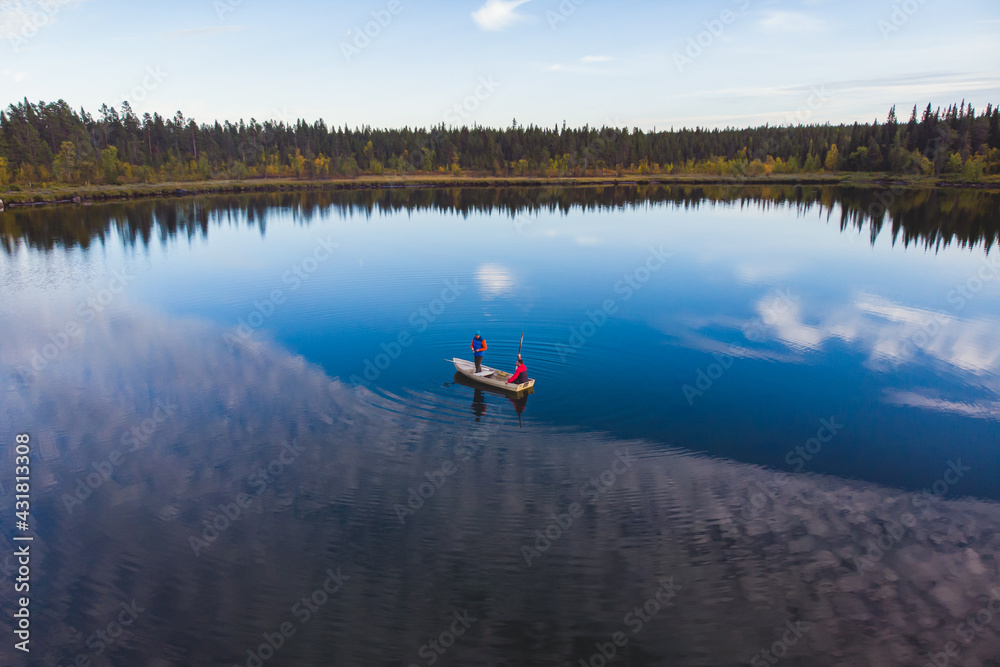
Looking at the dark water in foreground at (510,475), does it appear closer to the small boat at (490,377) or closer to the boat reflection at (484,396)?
the boat reflection at (484,396)

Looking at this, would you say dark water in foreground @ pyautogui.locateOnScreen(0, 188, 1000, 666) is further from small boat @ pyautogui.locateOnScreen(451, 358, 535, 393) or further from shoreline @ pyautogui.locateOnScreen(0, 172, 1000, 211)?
shoreline @ pyautogui.locateOnScreen(0, 172, 1000, 211)

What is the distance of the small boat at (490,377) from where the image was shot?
25.1 m

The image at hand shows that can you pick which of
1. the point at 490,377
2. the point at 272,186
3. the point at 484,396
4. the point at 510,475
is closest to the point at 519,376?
the point at 490,377

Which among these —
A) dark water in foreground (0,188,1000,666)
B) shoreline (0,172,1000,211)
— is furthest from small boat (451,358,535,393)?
shoreline (0,172,1000,211)

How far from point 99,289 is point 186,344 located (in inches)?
856

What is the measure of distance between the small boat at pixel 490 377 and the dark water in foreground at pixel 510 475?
864 mm

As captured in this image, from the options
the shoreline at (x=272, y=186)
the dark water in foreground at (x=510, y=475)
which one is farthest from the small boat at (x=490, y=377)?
the shoreline at (x=272, y=186)

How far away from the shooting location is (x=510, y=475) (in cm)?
1962

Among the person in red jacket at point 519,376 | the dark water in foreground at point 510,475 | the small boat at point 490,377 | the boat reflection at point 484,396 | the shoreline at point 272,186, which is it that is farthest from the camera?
the shoreline at point 272,186

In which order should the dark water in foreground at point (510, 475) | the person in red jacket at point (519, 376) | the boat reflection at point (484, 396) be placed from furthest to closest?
the person in red jacket at point (519, 376) < the boat reflection at point (484, 396) < the dark water in foreground at point (510, 475)

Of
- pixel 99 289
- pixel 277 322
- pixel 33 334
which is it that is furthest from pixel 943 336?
pixel 99 289

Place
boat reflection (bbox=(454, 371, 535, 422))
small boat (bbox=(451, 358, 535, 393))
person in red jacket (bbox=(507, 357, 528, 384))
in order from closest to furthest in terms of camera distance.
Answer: boat reflection (bbox=(454, 371, 535, 422)), person in red jacket (bbox=(507, 357, 528, 384)), small boat (bbox=(451, 358, 535, 393))

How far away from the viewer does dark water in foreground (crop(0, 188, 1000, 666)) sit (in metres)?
13.6

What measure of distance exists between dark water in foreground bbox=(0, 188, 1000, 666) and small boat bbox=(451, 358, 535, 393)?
864 mm
